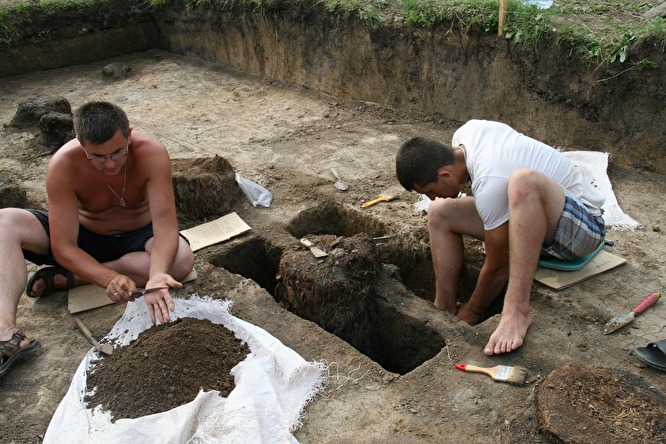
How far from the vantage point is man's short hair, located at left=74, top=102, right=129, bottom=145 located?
308 centimetres

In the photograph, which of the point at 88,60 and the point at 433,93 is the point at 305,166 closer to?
the point at 433,93

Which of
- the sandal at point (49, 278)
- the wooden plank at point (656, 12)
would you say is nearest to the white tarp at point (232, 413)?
the sandal at point (49, 278)

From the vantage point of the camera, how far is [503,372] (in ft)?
9.14

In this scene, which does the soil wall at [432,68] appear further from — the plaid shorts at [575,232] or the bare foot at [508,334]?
the bare foot at [508,334]

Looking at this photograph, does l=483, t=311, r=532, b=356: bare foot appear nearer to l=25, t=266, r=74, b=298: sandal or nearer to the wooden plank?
l=25, t=266, r=74, b=298: sandal

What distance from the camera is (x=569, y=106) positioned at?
193 inches

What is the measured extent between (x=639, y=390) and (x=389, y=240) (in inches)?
72.3

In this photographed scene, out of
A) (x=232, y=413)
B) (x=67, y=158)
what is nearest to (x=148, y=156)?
(x=67, y=158)

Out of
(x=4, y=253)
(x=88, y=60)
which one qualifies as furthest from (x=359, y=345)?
(x=88, y=60)

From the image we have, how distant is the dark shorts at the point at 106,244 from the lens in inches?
141

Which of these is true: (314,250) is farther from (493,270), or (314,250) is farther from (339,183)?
(339,183)

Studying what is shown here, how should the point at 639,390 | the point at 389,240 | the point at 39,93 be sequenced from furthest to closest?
the point at 39,93, the point at 389,240, the point at 639,390

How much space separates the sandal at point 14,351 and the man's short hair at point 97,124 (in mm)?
1011

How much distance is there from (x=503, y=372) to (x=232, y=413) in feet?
3.90
